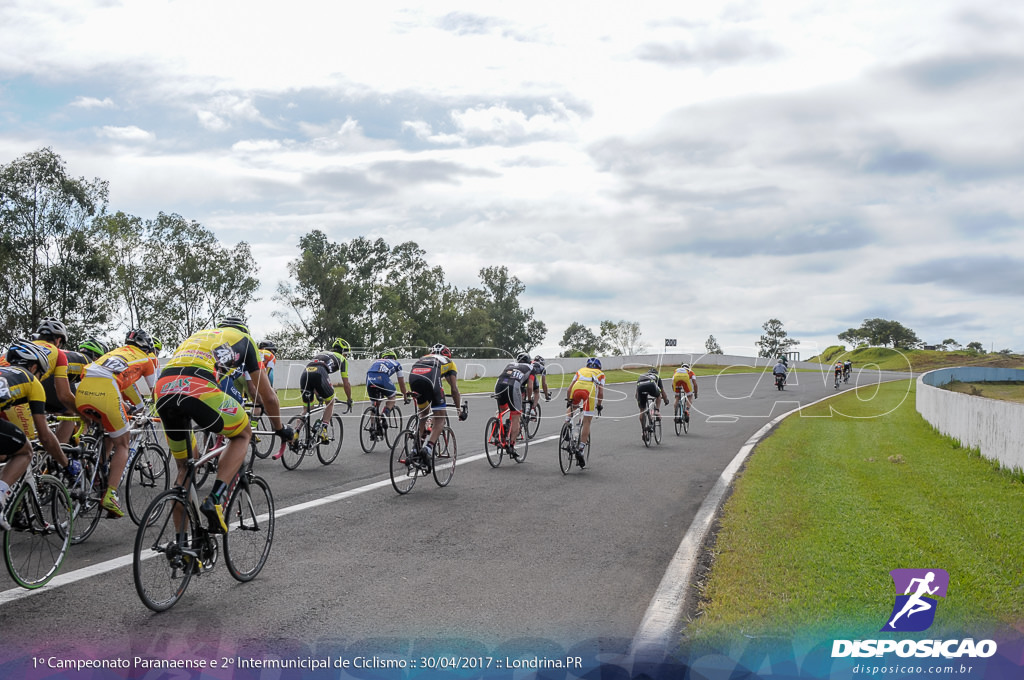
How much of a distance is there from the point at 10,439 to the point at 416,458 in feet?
18.2

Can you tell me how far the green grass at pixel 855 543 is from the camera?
5.74 metres

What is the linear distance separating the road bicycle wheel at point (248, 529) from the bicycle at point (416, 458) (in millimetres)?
3599

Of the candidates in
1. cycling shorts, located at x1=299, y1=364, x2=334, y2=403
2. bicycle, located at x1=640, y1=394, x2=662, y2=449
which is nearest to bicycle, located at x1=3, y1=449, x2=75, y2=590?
cycling shorts, located at x1=299, y1=364, x2=334, y2=403

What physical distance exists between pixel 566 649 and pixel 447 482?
661cm

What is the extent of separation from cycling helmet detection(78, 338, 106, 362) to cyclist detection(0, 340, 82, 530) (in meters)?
3.23

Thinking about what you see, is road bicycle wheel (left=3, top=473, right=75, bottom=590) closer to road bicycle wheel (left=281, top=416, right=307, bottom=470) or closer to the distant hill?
road bicycle wheel (left=281, top=416, right=307, bottom=470)

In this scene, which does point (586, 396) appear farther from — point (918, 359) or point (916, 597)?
point (918, 359)

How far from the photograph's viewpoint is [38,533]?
6211 millimetres

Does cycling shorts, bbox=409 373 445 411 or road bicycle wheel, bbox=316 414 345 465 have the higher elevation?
cycling shorts, bbox=409 373 445 411

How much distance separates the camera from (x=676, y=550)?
779cm

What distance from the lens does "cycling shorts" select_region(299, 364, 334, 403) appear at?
534 inches

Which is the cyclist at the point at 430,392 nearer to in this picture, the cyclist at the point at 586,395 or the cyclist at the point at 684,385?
the cyclist at the point at 586,395

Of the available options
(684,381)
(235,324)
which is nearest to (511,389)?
(235,324)

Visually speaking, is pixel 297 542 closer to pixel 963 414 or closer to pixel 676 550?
pixel 676 550
